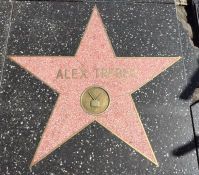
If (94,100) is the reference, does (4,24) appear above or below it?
above

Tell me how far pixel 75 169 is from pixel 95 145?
0.63 ft

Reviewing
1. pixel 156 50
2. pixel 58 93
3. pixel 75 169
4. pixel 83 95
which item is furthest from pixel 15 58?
pixel 156 50

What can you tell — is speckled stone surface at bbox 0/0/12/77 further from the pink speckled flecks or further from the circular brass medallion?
the circular brass medallion

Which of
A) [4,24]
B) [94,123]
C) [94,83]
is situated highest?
[4,24]

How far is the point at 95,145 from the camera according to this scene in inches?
80.0

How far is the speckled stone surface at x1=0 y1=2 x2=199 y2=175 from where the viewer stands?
6.52ft

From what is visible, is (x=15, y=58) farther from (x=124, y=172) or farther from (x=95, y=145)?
(x=124, y=172)

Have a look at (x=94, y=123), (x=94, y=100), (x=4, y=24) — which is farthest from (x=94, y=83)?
(x=4, y=24)

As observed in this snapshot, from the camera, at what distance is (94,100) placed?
2119 mm

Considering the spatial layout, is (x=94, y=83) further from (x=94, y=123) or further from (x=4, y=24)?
(x=4, y=24)

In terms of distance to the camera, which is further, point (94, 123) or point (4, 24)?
point (4, 24)

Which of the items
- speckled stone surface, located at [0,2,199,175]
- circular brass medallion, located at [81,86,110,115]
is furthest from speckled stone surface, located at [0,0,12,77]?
circular brass medallion, located at [81,86,110,115]

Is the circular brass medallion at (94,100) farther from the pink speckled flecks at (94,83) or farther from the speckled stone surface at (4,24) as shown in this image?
the speckled stone surface at (4,24)

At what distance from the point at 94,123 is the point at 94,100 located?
0.15 m
